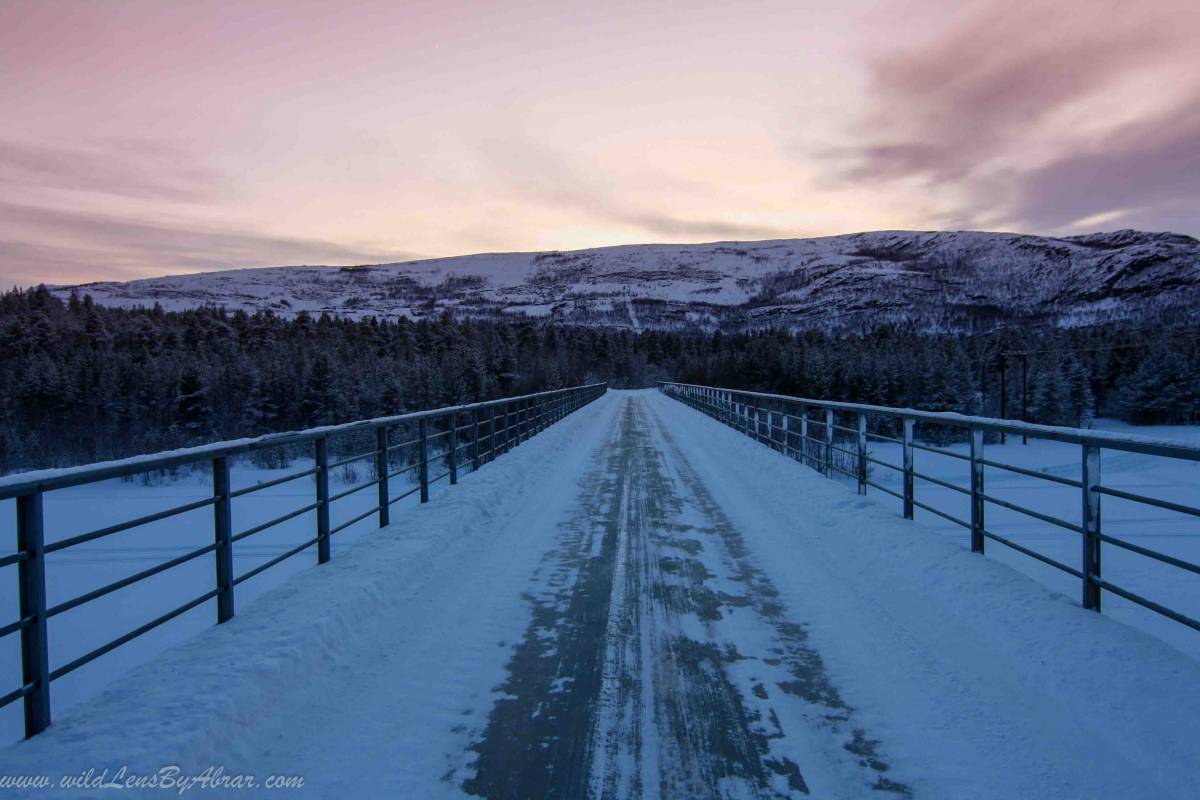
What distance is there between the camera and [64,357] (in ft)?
263

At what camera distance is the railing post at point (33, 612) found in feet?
9.70

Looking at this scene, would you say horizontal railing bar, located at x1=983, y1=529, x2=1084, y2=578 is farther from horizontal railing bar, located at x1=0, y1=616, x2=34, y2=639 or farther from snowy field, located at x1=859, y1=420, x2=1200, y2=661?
horizontal railing bar, located at x1=0, y1=616, x2=34, y2=639

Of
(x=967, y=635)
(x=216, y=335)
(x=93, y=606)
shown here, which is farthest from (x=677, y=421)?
(x=216, y=335)

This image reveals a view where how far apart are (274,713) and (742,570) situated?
3773 mm

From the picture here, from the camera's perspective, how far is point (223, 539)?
4465 mm

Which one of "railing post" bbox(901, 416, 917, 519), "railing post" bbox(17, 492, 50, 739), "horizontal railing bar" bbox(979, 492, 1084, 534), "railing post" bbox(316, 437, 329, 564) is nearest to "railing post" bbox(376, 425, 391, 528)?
"railing post" bbox(316, 437, 329, 564)

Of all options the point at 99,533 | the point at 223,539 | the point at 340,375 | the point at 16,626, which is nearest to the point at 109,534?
the point at 223,539

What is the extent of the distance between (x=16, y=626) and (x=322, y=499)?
3.08m

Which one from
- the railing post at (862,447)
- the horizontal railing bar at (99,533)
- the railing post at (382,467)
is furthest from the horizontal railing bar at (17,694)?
the railing post at (862,447)

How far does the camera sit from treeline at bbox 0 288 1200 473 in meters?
68.6

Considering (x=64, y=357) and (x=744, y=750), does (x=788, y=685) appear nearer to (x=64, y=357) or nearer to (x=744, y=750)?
(x=744, y=750)

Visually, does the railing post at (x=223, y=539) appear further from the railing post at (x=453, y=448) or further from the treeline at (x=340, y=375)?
the treeline at (x=340, y=375)

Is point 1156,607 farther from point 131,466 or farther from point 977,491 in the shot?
point 131,466

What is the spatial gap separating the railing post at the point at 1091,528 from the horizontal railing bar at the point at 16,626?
5622 mm
